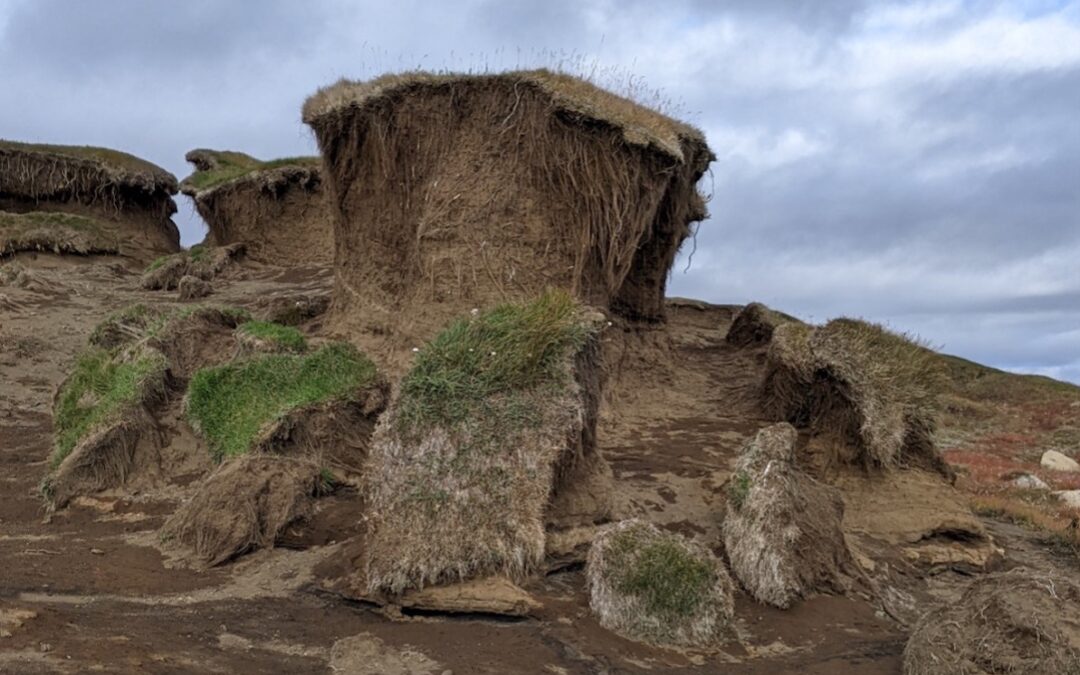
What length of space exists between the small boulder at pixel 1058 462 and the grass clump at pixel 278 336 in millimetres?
15793

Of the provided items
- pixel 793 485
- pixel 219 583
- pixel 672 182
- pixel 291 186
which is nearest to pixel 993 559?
pixel 793 485

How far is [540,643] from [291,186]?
1742cm

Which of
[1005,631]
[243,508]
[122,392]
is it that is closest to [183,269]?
[122,392]

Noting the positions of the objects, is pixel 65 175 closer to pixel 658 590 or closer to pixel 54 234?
pixel 54 234

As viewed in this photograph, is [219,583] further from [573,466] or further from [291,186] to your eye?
[291,186]

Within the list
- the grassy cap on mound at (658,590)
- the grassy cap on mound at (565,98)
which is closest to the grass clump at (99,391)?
the grassy cap on mound at (565,98)

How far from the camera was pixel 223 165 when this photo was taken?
25234mm

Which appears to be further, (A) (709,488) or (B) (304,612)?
(A) (709,488)

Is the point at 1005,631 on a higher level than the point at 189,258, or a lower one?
lower

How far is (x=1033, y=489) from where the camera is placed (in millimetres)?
15922

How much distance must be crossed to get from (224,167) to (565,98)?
1643 cm

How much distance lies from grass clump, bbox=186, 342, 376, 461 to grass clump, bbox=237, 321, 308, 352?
0.41 metres

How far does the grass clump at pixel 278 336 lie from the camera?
452 inches

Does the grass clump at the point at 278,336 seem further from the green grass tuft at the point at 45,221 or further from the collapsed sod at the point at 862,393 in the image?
the green grass tuft at the point at 45,221
